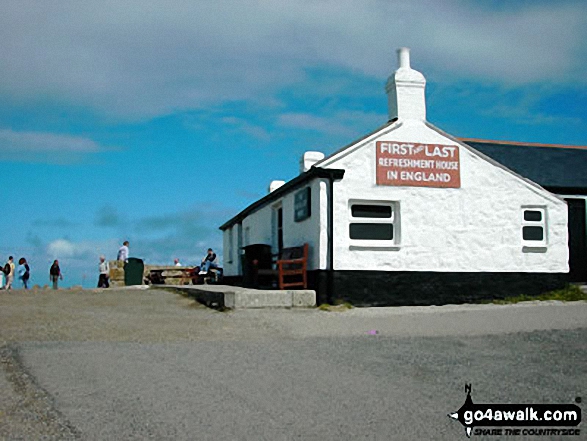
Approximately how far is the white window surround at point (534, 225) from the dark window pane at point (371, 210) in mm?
3898

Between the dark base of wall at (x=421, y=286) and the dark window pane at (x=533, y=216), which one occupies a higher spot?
the dark window pane at (x=533, y=216)

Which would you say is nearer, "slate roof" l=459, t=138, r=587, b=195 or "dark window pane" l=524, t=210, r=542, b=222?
"dark window pane" l=524, t=210, r=542, b=222

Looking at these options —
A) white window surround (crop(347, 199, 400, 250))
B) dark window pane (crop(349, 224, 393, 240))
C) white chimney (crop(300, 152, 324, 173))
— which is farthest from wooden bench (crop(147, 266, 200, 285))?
white window surround (crop(347, 199, 400, 250))

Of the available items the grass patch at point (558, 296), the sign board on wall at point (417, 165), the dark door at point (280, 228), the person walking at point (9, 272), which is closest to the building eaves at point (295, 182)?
the dark door at point (280, 228)

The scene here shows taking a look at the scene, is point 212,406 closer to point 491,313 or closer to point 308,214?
point 491,313

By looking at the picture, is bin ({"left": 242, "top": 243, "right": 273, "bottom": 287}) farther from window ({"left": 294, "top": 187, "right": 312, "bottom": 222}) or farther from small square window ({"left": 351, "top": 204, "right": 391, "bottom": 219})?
small square window ({"left": 351, "top": 204, "right": 391, "bottom": 219})

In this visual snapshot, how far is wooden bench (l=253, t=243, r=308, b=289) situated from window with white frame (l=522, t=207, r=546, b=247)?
6.27 m

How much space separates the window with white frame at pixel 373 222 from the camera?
1606 cm

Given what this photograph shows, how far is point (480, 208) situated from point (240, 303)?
23.7 feet

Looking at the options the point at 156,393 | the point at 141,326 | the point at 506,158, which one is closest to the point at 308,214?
the point at 141,326

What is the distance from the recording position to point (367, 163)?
1616 cm

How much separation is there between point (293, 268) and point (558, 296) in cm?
702

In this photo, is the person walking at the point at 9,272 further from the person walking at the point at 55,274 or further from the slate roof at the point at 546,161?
the slate roof at the point at 546,161

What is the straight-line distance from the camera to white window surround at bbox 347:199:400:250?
15820 millimetres
